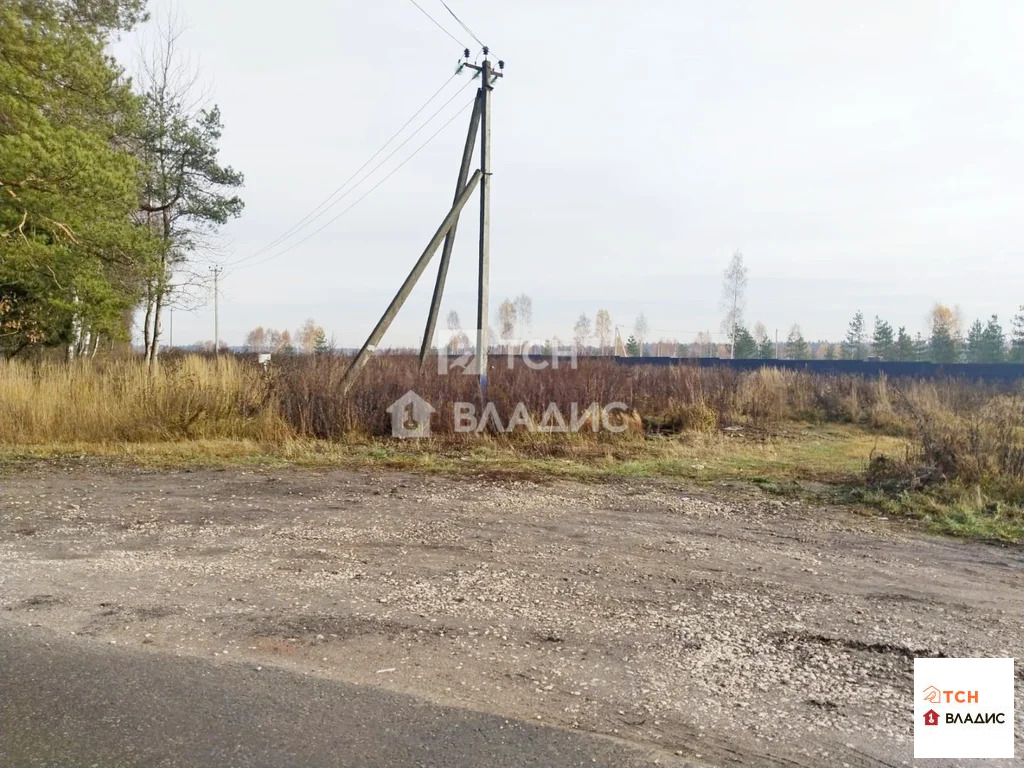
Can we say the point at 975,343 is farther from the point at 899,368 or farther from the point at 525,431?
the point at 525,431

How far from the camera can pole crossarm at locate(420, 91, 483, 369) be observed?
585 inches

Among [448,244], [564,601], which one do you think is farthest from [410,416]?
[564,601]

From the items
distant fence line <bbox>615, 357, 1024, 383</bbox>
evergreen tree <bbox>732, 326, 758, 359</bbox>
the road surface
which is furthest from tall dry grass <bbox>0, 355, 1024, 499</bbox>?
evergreen tree <bbox>732, 326, 758, 359</bbox>

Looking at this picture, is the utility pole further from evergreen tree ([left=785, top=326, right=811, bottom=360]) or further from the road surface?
evergreen tree ([left=785, top=326, right=811, bottom=360])

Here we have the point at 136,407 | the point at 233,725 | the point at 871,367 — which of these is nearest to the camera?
the point at 233,725

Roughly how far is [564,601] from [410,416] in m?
8.24

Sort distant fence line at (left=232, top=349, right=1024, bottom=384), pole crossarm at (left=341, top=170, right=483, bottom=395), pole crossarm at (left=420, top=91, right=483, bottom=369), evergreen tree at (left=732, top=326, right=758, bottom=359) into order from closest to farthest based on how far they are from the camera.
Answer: pole crossarm at (left=341, top=170, right=483, bottom=395), pole crossarm at (left=420, top=91, right=483, bottom=369), distant fence line at (left=232, top=349, right=1024, bottom=384), evergreen tree at (left=732, top=326, right=758, bottom=359)

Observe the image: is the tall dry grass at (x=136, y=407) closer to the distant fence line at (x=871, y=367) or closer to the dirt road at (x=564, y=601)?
the distant fence line at (x=871, y=367)

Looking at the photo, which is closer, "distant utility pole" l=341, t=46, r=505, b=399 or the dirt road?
the dirt road

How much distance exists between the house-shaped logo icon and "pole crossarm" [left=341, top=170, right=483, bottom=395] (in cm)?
102

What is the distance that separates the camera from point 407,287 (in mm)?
13906

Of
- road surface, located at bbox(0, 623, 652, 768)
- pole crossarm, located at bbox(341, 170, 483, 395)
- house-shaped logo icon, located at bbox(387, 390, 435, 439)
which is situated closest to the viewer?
road surface, located at bbox(0, 623, 652, 768)

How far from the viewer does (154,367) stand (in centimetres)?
1338

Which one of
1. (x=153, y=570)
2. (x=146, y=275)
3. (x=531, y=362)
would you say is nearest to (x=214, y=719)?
(x=153, y=570)
